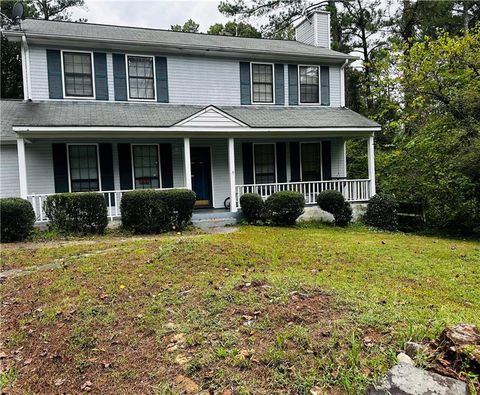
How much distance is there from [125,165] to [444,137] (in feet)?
36.3

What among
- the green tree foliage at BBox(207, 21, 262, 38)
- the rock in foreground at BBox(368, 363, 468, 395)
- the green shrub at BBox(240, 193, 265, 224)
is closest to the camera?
the rock in foreground at BBox(368, 363, 468, 395)

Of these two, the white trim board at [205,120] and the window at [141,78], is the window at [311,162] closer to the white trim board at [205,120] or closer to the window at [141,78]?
the white trim board at [205,120]

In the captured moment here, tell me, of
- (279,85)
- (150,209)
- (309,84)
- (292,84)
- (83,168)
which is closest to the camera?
(150,209)

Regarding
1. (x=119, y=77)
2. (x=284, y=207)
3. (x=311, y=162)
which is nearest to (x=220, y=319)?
(x=284, y=207)

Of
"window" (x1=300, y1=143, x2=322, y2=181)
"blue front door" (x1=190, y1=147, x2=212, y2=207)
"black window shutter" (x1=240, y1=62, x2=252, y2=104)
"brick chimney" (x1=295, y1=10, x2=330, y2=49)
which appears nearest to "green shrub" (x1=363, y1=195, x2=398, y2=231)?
"window" (x1=300, y1=143, x2=322, y2=181)

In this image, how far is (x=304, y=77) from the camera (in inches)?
594

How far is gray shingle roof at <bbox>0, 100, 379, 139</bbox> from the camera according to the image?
10.8 metres

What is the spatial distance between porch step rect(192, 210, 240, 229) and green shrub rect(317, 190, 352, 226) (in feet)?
9.63

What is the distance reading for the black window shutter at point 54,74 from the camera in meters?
11.9

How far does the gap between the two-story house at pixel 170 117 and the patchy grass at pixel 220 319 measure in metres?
5.95

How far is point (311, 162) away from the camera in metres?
14.9

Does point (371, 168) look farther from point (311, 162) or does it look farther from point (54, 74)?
point (54, 74)

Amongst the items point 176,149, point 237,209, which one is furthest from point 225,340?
point 176,149

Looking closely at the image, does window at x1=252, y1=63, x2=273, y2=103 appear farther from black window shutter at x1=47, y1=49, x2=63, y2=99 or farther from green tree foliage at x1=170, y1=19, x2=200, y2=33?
green tree foliage at x1=170, y1=19, x2=200, y2=33
